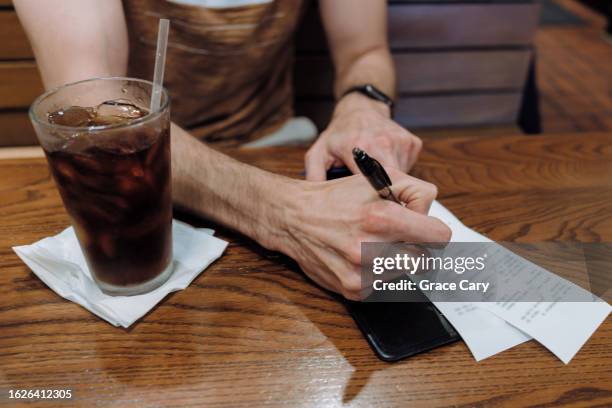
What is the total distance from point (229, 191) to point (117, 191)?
Result: 260mm

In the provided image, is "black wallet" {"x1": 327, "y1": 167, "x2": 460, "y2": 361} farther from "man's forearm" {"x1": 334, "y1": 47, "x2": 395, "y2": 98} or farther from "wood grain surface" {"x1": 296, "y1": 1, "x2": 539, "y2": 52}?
"wood grain surface" {"x1": 296, "y1": 1, "x2": 539, "y2": 52}

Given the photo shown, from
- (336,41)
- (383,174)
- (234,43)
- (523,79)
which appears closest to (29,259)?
(383,174)

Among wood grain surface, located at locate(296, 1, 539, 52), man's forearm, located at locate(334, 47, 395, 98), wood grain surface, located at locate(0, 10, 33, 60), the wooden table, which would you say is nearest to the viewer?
the wooden table

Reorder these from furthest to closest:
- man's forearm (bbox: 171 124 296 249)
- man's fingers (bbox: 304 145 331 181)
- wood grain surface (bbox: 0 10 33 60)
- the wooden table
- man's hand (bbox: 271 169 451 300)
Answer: wood grain surface (bbox: 0 10 33 60) → man's fingers (bbox: 304 145 331 181) → man's forearm (bbox: 171 124 296 249) → man's hand (bbox: 271 169 451 300) → the wooden table

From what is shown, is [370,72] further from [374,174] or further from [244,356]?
[244,356]

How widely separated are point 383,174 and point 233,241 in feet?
0.94

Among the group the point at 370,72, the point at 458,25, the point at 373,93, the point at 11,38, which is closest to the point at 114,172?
the point at 373,93

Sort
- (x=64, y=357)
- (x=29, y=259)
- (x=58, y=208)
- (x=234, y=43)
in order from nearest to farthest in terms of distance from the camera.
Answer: (x=64, y=357) → (x=29, y=259) → (x=58, y=208) → (x=234, y=43)

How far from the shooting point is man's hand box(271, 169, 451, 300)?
70 cm

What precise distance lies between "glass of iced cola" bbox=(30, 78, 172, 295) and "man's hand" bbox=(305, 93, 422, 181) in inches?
13.9

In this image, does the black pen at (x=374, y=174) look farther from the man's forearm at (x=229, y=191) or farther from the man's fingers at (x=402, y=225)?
the man's forearm at (x=229, y=191)

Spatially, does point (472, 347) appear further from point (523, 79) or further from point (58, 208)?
point (523, 79)

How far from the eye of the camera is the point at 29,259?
0.75 metres
